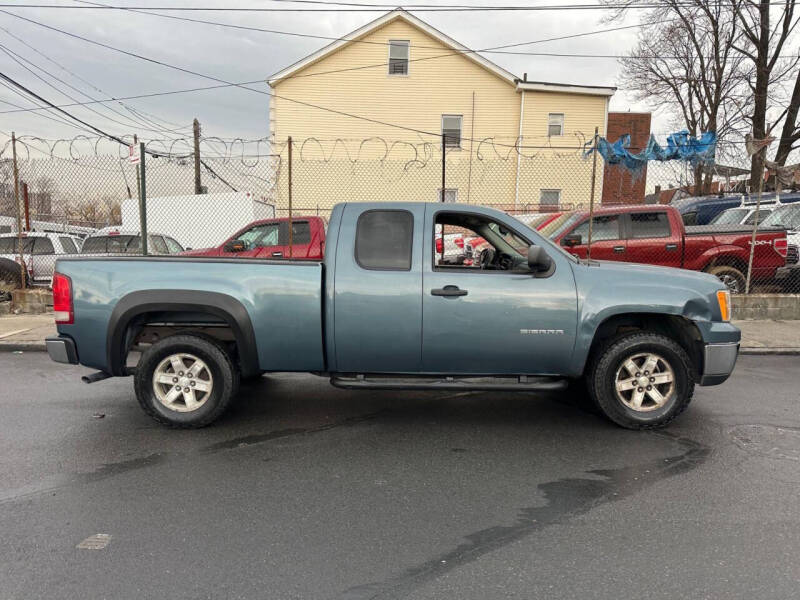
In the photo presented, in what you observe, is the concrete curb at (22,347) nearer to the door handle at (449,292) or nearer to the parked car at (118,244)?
the parked car at (118,244)

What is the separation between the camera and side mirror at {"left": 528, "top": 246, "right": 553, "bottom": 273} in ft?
13.3

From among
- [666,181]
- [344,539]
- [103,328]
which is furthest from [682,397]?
[666,181]

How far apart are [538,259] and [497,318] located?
1.81 ft

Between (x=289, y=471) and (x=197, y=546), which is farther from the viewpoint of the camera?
(x=289, y=471)

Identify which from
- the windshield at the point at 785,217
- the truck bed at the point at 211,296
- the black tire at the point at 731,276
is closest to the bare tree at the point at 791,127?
the windshield at the point at 785,217

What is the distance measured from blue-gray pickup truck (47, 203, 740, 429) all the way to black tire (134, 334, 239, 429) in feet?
0.03

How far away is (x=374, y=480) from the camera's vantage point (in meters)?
3.56

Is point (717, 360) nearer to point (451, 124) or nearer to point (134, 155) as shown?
point (134, 155)

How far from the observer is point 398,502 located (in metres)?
3.27

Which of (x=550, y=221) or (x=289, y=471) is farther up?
(x=550, y=221)

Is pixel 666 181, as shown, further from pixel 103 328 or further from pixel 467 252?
pixel 103 328

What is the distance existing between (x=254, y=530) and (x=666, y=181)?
13.1 meters

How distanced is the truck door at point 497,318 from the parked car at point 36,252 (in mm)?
10291

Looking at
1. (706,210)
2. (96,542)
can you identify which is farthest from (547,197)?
(96,542)
